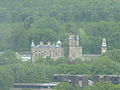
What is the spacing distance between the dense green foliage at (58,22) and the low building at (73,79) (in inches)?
735

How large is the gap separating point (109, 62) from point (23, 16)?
36.8m

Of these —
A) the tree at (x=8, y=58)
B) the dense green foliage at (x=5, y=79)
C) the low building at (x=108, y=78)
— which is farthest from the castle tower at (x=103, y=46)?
the dense green foliage at (x=5, y=79)

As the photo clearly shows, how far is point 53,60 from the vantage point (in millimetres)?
102375

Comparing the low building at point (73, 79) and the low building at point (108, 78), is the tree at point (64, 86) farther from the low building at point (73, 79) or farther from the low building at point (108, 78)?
the low building at point (108, 78)

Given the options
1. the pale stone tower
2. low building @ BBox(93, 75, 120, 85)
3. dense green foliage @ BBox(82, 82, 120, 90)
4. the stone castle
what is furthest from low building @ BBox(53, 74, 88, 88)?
the pale stone tower

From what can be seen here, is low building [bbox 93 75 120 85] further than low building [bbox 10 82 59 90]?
Yes

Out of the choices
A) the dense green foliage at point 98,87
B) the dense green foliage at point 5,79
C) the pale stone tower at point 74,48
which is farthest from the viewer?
the pale stone tower at point 74,48

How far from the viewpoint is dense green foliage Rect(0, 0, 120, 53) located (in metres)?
114

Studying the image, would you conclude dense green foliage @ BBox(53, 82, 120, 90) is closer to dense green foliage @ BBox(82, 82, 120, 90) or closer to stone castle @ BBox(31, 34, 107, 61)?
dense green foliage @ BBox(82, 82, 120, 90)

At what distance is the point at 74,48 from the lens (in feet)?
358

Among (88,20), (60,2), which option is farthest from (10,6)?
(88,20)

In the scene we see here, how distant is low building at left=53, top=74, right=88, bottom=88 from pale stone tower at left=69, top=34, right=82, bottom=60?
14.3 metres

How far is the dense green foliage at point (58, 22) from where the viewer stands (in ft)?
376

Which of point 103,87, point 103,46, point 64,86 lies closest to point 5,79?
point 64,86
